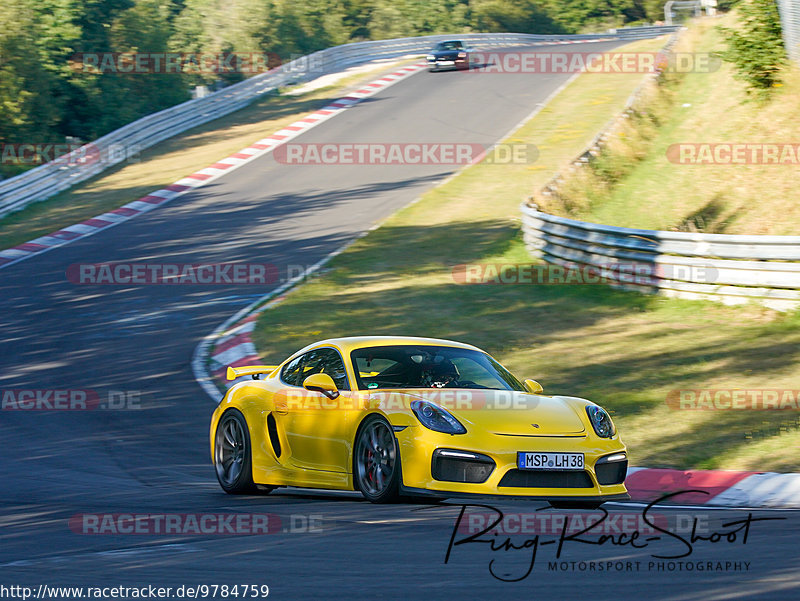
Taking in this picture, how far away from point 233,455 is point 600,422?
3.05 meters

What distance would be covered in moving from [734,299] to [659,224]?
4519mm

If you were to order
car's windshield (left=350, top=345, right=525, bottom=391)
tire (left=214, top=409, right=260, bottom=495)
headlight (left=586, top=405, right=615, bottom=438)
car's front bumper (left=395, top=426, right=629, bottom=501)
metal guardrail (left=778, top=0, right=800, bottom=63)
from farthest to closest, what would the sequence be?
metal guardrail (left=778, top=0, right=800, bottom=63) → tire (left=214, top=409, right=260, bottom=495) → car's windshield (left=350, top=345, right=525, bottom=391) → headlight (left=586, top=405, right=615, bottom=438) → car's front bumper (left=395, top=426, right=629, bottom=501)

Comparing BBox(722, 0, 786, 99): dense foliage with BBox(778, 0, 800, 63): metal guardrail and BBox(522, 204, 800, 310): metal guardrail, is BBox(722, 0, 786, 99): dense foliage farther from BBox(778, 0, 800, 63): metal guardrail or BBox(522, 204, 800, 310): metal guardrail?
BBox(522, 204, 800, 310): metal guardrail

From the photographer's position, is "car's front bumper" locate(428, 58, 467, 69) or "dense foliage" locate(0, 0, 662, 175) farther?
"car's front bumper" locate(428, 58, 467, 69)

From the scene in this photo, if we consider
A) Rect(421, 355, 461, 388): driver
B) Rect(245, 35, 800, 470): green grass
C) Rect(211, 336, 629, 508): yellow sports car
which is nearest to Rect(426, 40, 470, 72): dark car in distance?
Rect(245, 35, 800, 470): green grass

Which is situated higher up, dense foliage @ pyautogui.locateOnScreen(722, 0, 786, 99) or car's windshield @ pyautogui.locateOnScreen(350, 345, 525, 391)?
dense foliage @ pyautogui.locateOnScreen(722, 0, 786, 99)

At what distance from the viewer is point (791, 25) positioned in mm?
21156

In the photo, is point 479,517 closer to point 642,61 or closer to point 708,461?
point 708,461

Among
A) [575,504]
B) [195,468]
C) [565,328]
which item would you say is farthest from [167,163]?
[575,504]

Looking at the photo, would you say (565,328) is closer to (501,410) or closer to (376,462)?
(501,410)

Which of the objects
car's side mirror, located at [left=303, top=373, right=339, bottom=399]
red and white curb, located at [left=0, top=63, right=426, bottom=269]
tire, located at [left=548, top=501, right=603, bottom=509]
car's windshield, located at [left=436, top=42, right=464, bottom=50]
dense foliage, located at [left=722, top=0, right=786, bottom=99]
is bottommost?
red and white curb, located at [left=0, top=63, right=426, bottom=269]

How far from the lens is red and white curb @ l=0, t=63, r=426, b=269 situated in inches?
888

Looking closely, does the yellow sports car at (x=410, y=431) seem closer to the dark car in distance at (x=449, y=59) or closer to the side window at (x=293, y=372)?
the side window at (x=293, y=372)

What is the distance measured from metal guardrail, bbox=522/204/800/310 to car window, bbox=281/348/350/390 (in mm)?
7353
